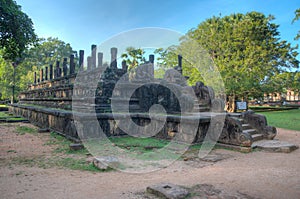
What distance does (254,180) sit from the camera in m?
4.08

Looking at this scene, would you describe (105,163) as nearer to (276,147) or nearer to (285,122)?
(276,147)

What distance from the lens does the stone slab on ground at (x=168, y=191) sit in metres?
3.25

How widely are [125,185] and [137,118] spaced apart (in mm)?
5065

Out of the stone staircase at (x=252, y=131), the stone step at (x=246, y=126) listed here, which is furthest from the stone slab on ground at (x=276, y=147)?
the stone step at (x=246, y=126)

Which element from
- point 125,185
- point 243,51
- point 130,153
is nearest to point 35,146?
point 130,153

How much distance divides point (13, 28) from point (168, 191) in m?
8.02

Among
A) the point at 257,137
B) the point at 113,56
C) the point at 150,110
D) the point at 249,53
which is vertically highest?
the point at 249,53

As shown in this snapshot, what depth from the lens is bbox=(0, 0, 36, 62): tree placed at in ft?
25.2

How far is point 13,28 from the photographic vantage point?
811 centimetres

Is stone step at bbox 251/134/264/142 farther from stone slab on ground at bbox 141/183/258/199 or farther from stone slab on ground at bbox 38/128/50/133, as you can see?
stone slab on ground at bbox 38/128/50/133

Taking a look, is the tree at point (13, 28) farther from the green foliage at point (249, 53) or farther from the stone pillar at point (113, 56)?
the green foliage at point (249, 53)

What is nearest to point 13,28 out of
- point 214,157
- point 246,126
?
point 214,157

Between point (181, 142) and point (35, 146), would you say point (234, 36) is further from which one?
point (35, 146)

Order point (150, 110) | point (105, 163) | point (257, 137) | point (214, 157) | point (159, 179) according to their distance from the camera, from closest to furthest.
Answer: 1. point (159, 179)
2. point (105, 163)
3. point (214, 157)
4. point (257, 137)
5. point (150, 110)
